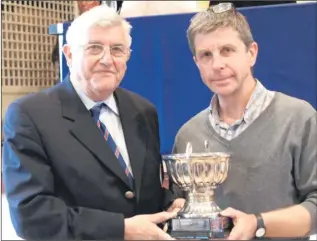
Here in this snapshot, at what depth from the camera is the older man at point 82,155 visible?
2.82 feet

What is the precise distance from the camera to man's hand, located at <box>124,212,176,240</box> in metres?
0.86

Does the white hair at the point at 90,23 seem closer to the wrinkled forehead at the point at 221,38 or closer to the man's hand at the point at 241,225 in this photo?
the wrinkled forehead at the point at 221,38

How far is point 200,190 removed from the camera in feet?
2.95

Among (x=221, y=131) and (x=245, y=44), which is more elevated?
(x=245, y=44)

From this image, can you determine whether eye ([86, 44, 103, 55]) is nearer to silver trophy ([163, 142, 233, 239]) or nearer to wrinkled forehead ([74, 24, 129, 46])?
wrinkled forehead ([74, 24, 129, 46])

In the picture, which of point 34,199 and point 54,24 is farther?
point 54,24

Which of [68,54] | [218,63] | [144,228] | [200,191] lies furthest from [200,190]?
[68,54]

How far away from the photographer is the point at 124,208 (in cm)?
92

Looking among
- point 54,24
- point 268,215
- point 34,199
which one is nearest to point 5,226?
point 34,199

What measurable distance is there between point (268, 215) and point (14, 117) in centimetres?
45

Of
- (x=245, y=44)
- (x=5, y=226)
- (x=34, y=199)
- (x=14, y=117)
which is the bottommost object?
(x=5, y=226)

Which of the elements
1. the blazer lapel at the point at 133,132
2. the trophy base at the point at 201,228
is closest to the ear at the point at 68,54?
the blazer lapel at the point at 133,132

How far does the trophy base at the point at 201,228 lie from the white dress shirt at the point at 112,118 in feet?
0.43

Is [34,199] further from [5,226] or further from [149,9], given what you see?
[149,9]
